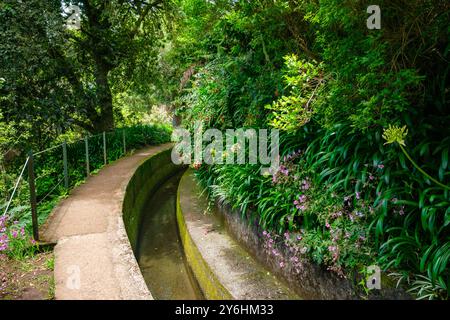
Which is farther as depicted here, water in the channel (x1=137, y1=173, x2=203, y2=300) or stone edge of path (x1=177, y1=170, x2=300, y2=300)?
water in the channel (x1=137, y1=173, x2=203, y2=300)

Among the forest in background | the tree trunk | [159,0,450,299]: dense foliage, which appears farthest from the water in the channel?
the tree trunk

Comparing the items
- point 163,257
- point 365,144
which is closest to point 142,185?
point 163,257

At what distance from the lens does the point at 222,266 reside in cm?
402

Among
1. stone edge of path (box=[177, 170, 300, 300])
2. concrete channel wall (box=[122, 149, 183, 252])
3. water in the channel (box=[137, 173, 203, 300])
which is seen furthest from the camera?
concrete channel wall (box=[122, 149, 183, 252])

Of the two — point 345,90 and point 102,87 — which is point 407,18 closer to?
point 345,90

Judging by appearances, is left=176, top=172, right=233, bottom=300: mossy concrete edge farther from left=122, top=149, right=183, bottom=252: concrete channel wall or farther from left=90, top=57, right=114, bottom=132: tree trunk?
left=90, top=57, right=114, bottom=132: tree trunk

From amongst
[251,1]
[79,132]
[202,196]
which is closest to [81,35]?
[79,132]

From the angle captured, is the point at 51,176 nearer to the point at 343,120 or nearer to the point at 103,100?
the point at 103,100

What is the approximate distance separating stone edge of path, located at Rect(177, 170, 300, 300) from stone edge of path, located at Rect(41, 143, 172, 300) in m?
0.96

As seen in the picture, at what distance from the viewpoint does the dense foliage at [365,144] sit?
2.33 metres

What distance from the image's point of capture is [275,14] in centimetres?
391

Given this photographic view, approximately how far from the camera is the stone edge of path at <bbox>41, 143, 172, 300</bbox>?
10.0 ft

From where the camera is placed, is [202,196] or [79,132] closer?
[202,196]

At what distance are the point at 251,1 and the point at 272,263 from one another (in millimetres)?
3249
